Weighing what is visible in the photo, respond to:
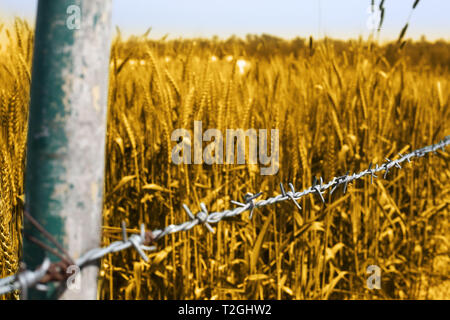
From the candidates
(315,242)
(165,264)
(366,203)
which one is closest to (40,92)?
(165,264)

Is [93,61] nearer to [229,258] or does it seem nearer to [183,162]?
[183,162]

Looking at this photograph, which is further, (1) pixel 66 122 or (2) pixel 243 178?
(2) pixel 243 178

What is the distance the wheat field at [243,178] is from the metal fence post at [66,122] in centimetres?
42

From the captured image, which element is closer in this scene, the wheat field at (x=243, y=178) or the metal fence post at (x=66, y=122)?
the metal fence post at (x=66, y=122)

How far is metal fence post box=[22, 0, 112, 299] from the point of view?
0.34 m

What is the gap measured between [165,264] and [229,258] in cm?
17

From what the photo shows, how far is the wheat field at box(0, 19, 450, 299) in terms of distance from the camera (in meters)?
1.07

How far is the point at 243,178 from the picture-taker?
1263 mm

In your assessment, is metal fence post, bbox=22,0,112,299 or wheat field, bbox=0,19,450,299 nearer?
metal fence post, bbox=22,0,112,299

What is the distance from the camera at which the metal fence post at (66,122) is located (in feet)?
1.12

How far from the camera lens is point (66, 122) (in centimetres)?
34

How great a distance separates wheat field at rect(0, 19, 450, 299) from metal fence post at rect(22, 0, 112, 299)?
421 mm

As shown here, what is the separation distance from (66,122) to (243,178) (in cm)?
94

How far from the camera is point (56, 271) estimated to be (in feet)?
1.12
